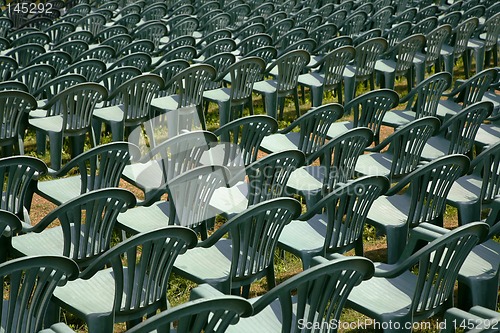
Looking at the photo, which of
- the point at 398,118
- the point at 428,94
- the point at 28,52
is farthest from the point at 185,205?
the point at 28,52

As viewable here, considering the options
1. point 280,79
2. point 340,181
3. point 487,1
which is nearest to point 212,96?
point 280,79

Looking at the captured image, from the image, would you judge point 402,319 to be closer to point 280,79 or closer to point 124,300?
point 124,300

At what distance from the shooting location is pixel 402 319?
4715mm

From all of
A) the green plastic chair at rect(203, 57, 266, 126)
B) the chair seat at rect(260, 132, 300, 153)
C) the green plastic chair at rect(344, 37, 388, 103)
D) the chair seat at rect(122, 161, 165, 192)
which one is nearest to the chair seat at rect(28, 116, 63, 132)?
the chair seat at rect(122, 161, 165, 192)

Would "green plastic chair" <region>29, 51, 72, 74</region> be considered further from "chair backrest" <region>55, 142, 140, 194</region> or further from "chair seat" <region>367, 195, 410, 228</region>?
"chair seat" <region>367, 195, 410, 228</region>

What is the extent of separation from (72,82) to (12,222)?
13.4 ft

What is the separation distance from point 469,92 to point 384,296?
419 cm

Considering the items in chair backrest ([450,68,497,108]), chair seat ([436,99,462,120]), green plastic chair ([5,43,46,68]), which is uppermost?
chair backrest ([450,68,497,108])

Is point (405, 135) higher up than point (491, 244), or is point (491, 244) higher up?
point (405, 135)

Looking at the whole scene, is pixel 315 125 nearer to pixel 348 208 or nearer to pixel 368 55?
pixel 348 208

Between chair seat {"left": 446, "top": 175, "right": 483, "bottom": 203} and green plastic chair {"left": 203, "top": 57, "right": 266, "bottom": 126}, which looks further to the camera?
green plastic chair {"left": 203, "top": 57, "right": 266, "bottom": 126}

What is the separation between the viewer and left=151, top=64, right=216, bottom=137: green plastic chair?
8.74 metres

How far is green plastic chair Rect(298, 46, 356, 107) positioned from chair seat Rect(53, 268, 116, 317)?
5.27 m

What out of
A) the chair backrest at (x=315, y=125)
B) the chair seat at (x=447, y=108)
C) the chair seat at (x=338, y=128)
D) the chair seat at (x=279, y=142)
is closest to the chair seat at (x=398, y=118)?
the chair seat at (x=447, y=108)
